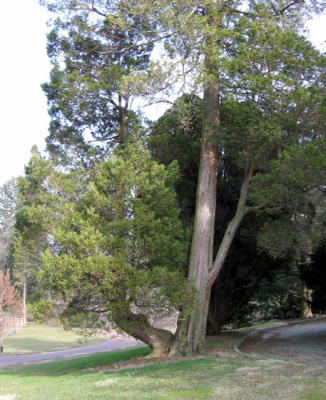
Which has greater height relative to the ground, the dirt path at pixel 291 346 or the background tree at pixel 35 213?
the background tree at pixel 35 213

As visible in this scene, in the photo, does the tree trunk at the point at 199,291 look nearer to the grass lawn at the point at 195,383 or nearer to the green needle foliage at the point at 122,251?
the green needle foliage at the point at 122,251

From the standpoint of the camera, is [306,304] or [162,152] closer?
[162,152]

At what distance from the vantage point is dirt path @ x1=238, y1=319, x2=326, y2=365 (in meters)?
10.0

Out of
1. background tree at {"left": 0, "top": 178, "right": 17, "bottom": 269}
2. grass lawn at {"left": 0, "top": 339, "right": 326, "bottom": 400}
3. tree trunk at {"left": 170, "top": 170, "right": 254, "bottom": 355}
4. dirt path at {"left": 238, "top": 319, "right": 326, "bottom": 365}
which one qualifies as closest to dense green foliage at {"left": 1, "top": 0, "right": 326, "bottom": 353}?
tree trunk at {"left": 170, "top": 170, "right": 254, "bottom": 355}

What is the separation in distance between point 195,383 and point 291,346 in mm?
6362

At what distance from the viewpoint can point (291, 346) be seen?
1215cm

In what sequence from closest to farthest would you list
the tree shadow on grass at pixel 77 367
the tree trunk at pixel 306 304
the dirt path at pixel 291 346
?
the dirt path at pixel 291 346
the tree shadow on grass at pixel 77 367
the tree trunk at pixel 306 304

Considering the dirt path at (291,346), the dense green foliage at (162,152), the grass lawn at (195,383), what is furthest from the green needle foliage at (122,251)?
the dirt path at (291,346)

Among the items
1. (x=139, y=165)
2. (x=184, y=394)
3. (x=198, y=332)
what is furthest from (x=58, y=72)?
(x=184, y=394)

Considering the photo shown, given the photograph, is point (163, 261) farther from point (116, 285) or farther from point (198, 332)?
point (198, 332)

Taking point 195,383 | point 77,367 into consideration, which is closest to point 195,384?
point 195,383

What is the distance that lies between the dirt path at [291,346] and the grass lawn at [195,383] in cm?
163

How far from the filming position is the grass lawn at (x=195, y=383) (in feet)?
20.0

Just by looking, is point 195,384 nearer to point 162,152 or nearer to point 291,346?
point 291,346
